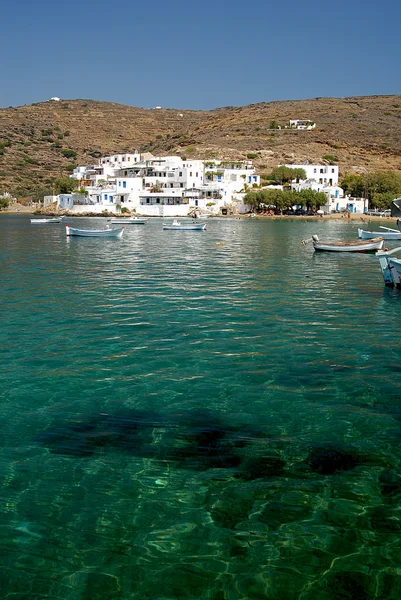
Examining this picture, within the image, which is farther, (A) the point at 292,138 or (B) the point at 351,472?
(A) the point at 292,138

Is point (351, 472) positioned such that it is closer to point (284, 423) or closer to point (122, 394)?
point (284, 423)

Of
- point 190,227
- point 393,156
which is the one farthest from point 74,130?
point 190,227

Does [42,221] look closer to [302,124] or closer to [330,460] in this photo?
[330,460]

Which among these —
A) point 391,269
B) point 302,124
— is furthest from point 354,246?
point 302,124

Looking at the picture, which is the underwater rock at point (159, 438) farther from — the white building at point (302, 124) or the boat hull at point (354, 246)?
the white building at point (302, 124)

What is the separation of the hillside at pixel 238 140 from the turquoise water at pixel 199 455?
118m

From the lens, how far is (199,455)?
8133mm

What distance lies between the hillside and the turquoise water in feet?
389

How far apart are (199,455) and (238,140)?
150 m

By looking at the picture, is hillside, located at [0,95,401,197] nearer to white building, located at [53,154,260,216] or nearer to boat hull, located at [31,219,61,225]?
white building, located at [53,154,260,216]

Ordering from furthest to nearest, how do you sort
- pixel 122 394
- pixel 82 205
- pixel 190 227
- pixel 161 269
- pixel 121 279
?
pixel 82 205 < pixel 190 227 < pixel 161 269 < pixel 121 279 < pixel 122 394

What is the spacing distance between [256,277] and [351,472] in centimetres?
2044

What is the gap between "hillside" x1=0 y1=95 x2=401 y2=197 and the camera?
139500 millimetres

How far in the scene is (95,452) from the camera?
8.19 meters
